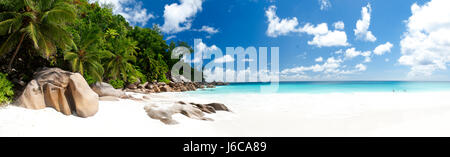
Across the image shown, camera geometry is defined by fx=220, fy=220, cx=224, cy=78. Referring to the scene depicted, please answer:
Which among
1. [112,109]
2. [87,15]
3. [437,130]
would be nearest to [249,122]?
[112,109]

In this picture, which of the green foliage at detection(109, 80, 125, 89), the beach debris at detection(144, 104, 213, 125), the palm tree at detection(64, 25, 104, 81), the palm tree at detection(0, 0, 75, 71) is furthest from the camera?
the green foliage at detection(109, 80, 125, 89)

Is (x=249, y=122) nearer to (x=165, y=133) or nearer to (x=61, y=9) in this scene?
(x=165, y=133)


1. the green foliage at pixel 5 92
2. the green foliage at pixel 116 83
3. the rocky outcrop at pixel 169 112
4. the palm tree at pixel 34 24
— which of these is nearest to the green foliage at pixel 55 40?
the palm tree at pixel 34 24

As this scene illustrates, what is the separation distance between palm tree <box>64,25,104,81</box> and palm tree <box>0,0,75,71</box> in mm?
2928

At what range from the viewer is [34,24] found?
8383 millimetres

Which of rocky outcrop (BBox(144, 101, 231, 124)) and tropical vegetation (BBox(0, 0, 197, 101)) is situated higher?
tropical vegetation (BBox(0, 0, 197, 101))

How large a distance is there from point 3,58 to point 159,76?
76.5ft

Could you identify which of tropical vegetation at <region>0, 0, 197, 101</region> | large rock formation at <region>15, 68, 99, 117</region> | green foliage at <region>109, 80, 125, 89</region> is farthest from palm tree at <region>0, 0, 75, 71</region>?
green foliage at <region>109, 80, 125, 89</region>

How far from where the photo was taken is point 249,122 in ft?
27.9

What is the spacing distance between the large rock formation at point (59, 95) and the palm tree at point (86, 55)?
508 centimetres

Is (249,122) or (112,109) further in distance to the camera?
(249,122)

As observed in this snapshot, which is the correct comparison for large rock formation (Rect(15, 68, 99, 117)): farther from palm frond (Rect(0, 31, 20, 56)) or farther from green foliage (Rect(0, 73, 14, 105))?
palm frond (Rect(0, 31, 20, 56))

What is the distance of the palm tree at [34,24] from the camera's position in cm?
810

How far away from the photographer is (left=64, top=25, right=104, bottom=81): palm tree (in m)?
11.8
